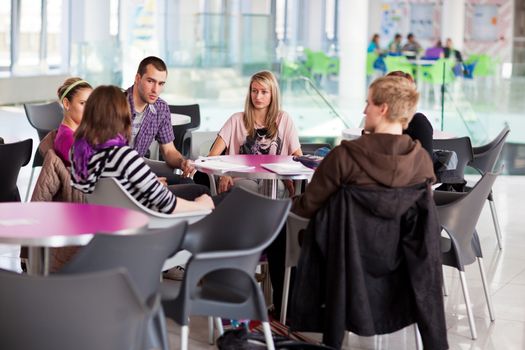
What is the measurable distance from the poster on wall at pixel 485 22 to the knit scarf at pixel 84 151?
77.1ft

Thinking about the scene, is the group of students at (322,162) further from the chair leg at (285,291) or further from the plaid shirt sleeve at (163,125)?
the plaid shirt sleeve at (163,125)

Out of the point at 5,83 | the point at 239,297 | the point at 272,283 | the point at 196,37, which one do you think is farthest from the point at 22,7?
the point at 239,297

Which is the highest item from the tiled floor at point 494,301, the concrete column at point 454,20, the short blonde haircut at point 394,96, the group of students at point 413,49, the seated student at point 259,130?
the concrete column at point 454,20

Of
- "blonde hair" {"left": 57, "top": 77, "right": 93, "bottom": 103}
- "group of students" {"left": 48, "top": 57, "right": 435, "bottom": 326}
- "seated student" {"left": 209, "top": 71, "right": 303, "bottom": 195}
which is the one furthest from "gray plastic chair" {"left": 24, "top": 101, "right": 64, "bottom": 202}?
"group of students" {"left": 48, "top": 57, "right": 435, "bottom": 326}

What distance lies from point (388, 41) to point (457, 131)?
55.3ft

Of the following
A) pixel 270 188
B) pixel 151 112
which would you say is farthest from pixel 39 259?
pixel 151 112

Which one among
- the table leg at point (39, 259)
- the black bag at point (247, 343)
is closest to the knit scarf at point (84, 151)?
the table leg at point (39, 259)

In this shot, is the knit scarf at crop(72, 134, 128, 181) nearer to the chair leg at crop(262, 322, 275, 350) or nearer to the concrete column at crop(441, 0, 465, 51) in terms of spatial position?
the chair leg at crop(262, 322, 275, 350)

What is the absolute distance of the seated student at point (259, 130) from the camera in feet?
20.8

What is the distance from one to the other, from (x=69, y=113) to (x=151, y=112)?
3.28 ft

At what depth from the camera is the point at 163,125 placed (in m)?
6.42

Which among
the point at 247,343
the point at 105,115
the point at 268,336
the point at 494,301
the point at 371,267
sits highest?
the point at 105,115

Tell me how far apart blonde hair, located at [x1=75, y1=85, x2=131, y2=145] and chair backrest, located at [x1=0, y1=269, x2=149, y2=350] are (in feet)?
4.99

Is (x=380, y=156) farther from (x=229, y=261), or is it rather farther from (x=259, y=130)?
(x=259, y=130)
